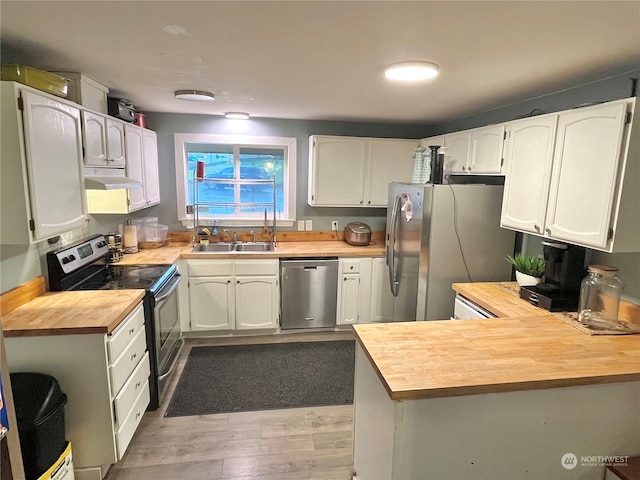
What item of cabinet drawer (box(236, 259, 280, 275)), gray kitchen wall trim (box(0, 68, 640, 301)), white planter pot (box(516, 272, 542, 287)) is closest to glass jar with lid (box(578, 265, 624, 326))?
white planter pot (box(516, 272, 542, 287))

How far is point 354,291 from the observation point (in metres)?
3.71

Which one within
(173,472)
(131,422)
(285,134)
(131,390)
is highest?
(285,134)

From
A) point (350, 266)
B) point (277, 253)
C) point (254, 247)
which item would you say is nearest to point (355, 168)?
point (350, 266)

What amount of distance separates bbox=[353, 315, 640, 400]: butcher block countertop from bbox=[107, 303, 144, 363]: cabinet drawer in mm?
1241

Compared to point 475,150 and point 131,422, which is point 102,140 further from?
point 475,150

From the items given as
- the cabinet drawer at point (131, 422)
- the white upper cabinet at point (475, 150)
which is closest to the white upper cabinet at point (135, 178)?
the cabinet drawer at point (131, 422)

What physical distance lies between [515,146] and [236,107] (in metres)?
2.23

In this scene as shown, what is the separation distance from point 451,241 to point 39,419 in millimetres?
2597

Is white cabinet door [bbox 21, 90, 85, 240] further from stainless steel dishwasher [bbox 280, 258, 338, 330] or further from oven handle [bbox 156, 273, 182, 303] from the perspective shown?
stainless steel dishwasher [bbox 280, 258, 338, 330]

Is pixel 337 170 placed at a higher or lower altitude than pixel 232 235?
higher

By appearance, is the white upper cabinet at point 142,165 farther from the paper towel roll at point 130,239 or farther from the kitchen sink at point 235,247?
the kitchen sink at point 235,247

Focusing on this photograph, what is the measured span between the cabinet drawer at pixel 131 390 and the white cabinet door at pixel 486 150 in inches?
106

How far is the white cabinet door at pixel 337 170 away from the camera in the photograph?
3.76 meters

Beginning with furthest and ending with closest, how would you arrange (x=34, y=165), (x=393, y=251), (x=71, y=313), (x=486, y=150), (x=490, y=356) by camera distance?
(x=393, y=251) → (x=486, y=150) → (x=71, y=313) → (x=34, y=165) → (x=490, y=356)
